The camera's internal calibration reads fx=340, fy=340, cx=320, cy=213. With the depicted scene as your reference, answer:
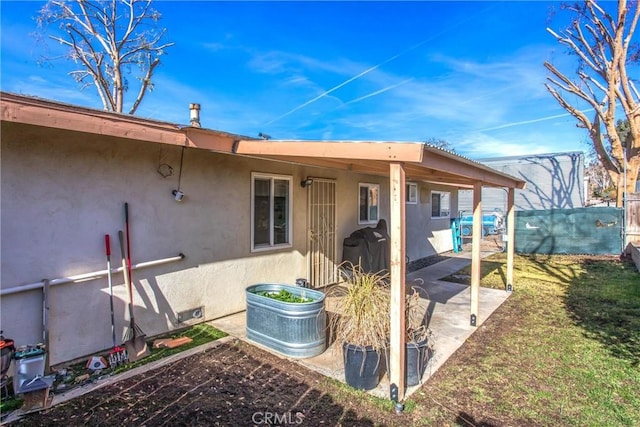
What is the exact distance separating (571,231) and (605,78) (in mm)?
6931

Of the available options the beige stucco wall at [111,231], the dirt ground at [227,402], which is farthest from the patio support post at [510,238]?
the beige stucco wall at [111,231]

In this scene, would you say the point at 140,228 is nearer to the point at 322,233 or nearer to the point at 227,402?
the point at 227,402

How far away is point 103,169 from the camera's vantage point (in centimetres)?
389

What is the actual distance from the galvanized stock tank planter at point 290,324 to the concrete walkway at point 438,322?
0.13 meters

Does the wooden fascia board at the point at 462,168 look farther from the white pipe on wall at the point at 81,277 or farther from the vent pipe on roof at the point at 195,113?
the white pipe on wall at the point at 81,277

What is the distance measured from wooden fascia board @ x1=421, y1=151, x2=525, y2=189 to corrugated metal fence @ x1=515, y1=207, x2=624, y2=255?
24.5 feet

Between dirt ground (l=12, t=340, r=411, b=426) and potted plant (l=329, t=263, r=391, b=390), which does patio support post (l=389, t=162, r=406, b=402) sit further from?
dirt ground (l=12, t=340, r=411, b=426)

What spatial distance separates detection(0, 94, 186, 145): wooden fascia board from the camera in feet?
8.78

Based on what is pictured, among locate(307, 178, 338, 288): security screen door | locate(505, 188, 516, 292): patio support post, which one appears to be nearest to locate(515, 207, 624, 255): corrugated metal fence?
locate(505, 188, 516, 292): patio support post

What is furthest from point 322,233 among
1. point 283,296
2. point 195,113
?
point 195,113

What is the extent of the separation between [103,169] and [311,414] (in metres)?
3.41

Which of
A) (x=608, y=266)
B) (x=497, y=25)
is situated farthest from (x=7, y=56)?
(x=608, y=266)

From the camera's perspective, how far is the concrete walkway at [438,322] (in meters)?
3.67

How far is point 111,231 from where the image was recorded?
3979 millimetres
